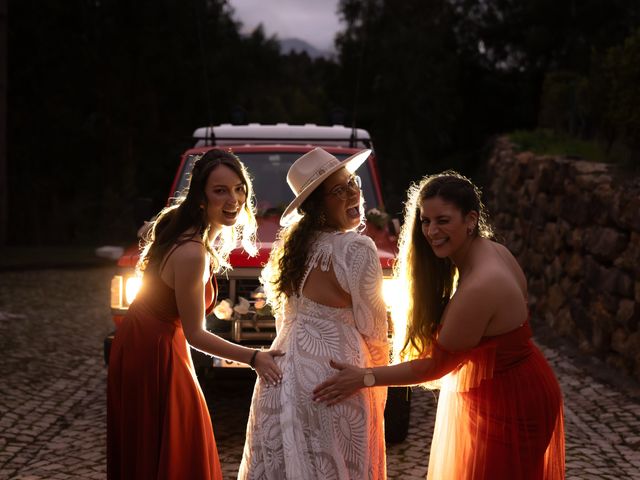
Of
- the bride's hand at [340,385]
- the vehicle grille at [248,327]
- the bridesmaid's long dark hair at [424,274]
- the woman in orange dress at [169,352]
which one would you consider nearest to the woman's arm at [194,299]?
the woman in orange dress at [169,352]

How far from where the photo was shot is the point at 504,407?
10.2 feet

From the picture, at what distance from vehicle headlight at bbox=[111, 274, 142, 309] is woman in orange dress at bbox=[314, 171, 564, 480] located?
3.13 metres

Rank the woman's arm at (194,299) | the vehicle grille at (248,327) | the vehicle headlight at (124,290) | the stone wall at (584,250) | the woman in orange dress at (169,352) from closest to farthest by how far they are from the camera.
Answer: the woman's arm at (194,299) → the woman in orange dress at (169,352) → the vehicle grille at (248,327) → the vehicle headlight at (124,290) → the stone wall at (584,250)

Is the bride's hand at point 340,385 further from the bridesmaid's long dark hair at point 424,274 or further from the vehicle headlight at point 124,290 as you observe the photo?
the vehicle headlight at point 124,290

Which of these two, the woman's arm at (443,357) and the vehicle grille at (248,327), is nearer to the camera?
the woman's arm at (443,357)

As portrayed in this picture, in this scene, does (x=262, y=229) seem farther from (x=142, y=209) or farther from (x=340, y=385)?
(x=340, y=385)

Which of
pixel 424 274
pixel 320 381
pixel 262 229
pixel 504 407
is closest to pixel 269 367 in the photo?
pixel 320 381

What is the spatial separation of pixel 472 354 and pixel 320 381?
553mm

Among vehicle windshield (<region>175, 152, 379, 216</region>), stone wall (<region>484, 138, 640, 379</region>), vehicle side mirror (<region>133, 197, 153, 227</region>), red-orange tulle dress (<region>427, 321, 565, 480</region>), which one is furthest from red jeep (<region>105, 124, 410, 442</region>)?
red-orange tulle dress (<region>427, 321, 565, 480</region>)

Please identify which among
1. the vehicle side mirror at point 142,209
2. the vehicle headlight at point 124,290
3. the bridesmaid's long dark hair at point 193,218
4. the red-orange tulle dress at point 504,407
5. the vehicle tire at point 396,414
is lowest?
the vehicle tire at point 396,414

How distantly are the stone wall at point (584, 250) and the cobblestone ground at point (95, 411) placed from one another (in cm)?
36

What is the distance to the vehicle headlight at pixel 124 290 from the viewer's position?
6.19m

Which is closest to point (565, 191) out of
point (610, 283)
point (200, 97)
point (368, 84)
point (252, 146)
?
point (610, 283)

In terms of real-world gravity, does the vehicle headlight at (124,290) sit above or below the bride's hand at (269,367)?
below
